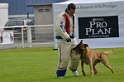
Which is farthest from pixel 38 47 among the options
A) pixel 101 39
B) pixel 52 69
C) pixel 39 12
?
pixel 52 69

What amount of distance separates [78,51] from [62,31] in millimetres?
703

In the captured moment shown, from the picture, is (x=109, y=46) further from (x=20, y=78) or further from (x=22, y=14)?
(x=22, y=14)

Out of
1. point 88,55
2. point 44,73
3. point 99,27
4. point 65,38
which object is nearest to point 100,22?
point 99,27

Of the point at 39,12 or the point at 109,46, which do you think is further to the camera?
the point at 39,12

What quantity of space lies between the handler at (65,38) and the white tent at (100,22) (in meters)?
11.8

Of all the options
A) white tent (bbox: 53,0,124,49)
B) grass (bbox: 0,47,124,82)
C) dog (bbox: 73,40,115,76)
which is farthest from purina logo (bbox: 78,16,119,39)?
dog (bbox: 73,40,115,76)

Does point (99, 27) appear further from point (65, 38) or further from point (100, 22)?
point (65, 38)

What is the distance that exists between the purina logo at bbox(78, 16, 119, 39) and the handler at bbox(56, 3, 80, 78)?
1188 cm

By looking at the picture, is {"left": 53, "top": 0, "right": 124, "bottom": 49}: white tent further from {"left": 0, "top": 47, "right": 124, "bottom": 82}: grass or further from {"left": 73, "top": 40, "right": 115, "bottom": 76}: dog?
{"left": 73, "top": 40, "right": 115, "bottom": 76}: dog

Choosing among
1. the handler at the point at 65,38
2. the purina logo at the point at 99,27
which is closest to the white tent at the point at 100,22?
the purina logo at the point at 99,27

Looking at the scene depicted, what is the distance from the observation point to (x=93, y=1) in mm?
24188

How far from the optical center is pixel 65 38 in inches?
459

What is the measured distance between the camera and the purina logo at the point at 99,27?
23.9 m

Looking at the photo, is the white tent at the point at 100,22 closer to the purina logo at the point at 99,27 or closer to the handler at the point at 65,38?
the purina logo at the point at 99,27
